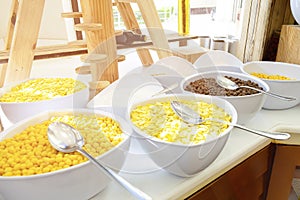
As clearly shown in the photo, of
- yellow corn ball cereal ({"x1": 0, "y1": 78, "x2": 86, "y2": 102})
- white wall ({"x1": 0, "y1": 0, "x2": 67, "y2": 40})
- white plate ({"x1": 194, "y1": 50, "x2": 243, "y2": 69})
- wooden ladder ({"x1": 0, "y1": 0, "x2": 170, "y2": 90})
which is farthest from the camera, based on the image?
white wall ({"x1": 0, "y1": 0, "x2": 67, "y2": 40})

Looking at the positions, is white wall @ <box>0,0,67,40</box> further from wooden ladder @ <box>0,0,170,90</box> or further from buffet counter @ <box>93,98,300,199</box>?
buffet counter @ <box>93,98,300,199</box>

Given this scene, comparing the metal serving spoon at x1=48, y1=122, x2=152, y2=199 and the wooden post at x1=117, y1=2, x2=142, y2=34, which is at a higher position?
the wooden post at x1=117, y1=2, x2=142, y2=34

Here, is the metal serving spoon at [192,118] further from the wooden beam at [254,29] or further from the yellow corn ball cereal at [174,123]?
the wooden beam at [254,29]

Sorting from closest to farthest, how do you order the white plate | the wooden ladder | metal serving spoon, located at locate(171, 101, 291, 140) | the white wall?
metal serving spoon, located at locate(171, 101, 291, 140) → the white plate → the wooden ladder → the white wall

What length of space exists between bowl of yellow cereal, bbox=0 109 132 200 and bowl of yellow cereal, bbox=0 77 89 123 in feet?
0.31

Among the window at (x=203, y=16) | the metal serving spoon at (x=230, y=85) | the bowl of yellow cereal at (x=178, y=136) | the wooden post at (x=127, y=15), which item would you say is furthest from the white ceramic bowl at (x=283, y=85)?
the wooden post at (x=127, y=15)

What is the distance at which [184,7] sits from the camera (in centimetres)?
215

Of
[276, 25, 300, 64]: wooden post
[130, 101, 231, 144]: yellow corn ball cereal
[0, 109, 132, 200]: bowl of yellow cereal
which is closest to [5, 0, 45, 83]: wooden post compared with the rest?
[0, 109, 132, 200]: bowl of yellow cereal

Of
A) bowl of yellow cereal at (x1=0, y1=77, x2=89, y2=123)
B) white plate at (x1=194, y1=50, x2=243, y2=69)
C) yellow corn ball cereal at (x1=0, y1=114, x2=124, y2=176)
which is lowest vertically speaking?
yellow corn ball cereal at (x1=0, y1=114, x2=124, y2=176)

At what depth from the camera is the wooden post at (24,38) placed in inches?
46.7

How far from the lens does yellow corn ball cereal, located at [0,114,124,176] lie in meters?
0.42

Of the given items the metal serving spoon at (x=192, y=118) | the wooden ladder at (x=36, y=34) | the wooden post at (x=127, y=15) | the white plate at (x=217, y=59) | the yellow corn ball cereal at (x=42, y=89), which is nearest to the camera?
the metal serving spoon at (x=192, y=118)

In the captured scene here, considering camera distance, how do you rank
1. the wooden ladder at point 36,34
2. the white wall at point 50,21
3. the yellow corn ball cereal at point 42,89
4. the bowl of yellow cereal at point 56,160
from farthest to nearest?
the white wall at point 50,21
the wooden ladder at point 36,34
the yellow corn ball cereal at point 42,89
the bowl of yellow cereal at point 56,160

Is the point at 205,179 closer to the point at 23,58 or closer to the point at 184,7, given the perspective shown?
the point at 23,58
